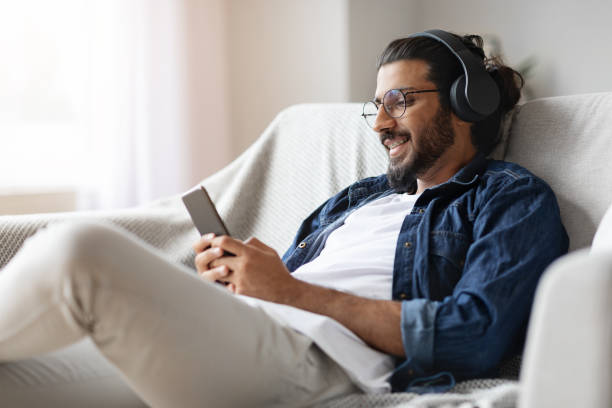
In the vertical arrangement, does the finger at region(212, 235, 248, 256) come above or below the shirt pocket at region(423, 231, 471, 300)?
above

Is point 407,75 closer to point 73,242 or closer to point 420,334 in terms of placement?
point 420,334

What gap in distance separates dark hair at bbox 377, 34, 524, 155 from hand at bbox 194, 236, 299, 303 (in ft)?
1.63

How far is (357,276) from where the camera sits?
1.07m

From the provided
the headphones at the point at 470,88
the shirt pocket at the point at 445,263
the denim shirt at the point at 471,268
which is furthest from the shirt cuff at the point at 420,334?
the headphones at the point at 470,88

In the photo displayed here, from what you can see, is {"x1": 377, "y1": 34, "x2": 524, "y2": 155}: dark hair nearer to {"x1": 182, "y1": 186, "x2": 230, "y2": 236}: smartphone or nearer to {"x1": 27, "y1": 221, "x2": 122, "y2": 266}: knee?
{"x1": 182, "y1": 186, "x2": 230, "y2": 236}: smartphone

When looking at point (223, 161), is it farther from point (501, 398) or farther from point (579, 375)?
point (579, 375)

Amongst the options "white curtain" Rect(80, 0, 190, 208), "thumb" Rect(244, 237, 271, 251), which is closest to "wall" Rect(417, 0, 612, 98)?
"white curtain" Rect(80, 0, 190, 208)

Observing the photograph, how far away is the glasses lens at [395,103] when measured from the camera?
1247 mm

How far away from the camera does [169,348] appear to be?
2.38 feet

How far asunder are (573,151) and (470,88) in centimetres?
22

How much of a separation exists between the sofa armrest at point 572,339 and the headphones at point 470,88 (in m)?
0.65

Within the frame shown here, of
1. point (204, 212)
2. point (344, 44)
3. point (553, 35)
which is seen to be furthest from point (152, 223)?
point (553, 35)

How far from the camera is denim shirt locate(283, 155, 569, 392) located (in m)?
0.87

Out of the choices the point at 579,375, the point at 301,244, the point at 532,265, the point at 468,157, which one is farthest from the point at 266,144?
the point at 579,375
